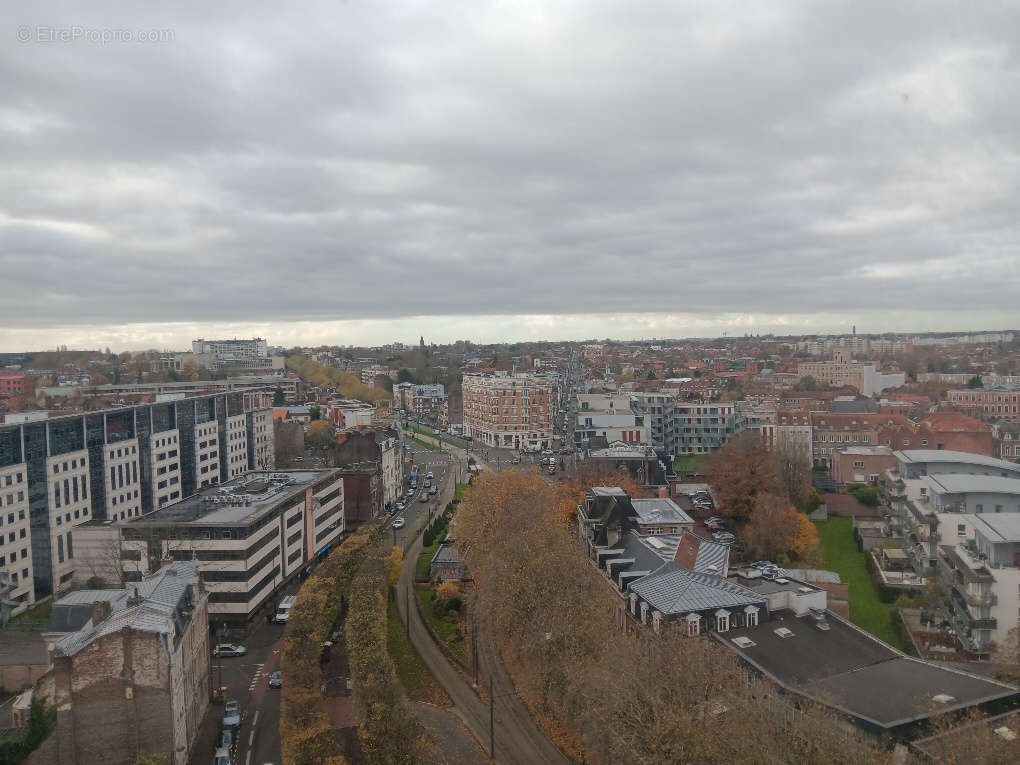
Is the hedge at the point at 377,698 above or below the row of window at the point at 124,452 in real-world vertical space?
below

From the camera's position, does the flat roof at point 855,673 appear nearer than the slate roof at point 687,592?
Yes

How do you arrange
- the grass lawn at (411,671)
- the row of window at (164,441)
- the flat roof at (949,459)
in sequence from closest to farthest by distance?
1. the grass lawn at (411,671)
2. the flat roof at (949,459)
3. the row of window at (164,441)

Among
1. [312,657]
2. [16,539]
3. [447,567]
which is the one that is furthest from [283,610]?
[16,539]

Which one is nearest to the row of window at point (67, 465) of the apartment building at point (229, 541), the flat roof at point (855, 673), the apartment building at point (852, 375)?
the apartment building at point (229, 541)

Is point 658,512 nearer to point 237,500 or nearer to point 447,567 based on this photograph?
point 447,567

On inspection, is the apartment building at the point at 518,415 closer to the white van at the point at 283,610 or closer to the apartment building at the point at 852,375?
the white van at the point at 283,610

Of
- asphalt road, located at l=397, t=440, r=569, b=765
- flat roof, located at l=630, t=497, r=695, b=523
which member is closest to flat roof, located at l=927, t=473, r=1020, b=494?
flat roof, located at l=630, t=497, r=695, b=523

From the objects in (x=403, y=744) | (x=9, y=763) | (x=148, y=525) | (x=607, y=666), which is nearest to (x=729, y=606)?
(x=607, y=666)
